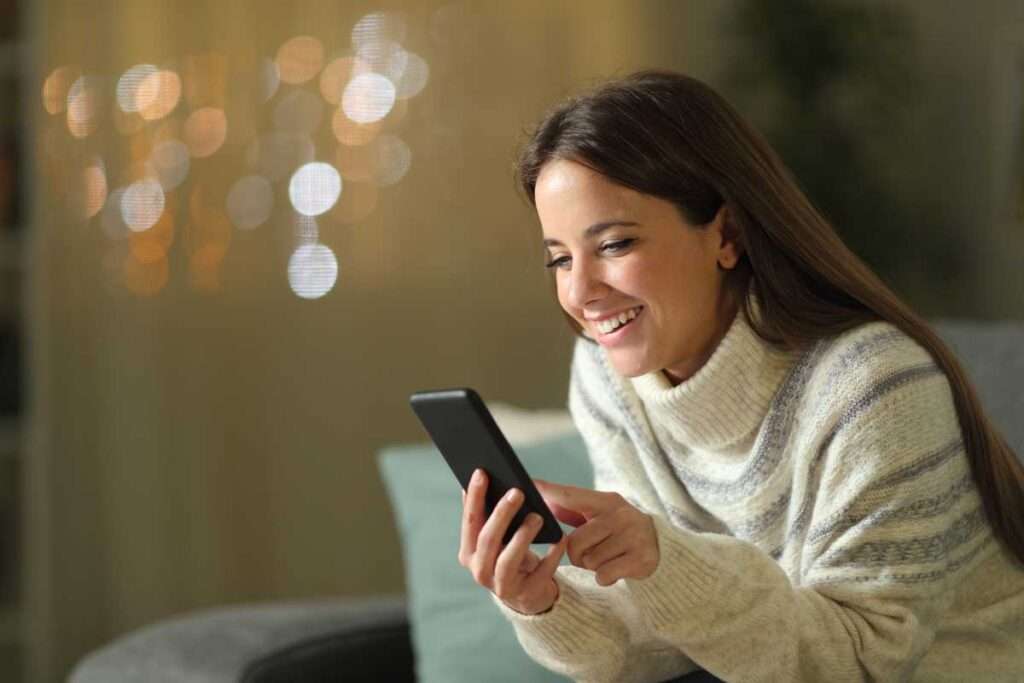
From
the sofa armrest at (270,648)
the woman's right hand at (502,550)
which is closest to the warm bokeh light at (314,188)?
the sofa armrest at (270,648)

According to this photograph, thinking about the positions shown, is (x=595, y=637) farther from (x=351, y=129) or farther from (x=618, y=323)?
(x=351, y=129)

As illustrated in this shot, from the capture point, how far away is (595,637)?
138cm

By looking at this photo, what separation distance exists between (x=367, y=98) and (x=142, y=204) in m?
0.53

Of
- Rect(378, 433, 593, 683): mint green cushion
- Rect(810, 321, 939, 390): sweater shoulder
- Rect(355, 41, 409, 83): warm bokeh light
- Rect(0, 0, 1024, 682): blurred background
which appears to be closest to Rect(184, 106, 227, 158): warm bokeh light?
Rect(0, 0, 1024, 682): blurred background

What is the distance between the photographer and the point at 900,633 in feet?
4.26

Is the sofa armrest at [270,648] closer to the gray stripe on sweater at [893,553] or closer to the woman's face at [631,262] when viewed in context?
the woman's face at [631,262]

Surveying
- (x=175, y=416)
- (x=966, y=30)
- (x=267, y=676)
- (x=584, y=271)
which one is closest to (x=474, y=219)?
(x=175, y=416)

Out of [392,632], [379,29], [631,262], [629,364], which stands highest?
[379,29]

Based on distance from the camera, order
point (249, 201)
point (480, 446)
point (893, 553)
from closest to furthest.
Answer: point (480, 446), point (893, 553), point (249, 201)

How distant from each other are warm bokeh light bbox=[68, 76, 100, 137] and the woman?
70.9 inches

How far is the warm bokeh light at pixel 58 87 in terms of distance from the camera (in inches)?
119

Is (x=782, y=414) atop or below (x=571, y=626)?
atop

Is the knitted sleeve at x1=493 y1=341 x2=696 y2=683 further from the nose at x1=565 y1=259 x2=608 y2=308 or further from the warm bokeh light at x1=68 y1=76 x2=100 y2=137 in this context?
the warm bokeh light at x1=68 y1=76 x2=100 y2=137

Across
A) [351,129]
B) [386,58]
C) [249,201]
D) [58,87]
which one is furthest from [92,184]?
[386,58]
